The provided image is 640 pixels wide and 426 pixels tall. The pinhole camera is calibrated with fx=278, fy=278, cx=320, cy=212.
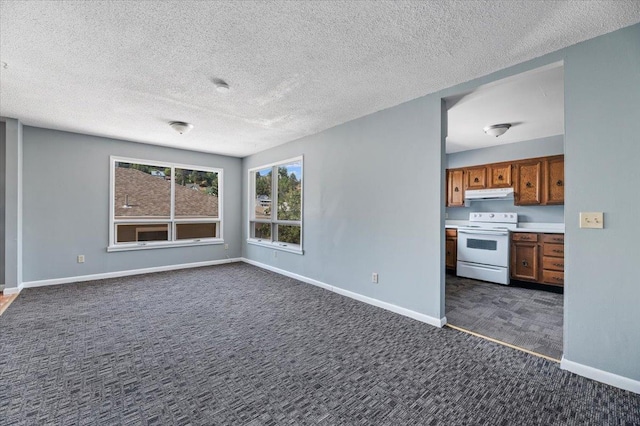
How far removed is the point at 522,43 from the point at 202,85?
9.36 ft

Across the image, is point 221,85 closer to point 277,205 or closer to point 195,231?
point 277,205

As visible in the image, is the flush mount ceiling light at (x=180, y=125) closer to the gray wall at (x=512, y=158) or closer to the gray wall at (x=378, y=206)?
the gray wall at (x=378, y=206)

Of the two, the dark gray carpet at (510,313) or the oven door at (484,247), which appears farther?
the oven door at (484,247)

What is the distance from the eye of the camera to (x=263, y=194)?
6055 millimetres

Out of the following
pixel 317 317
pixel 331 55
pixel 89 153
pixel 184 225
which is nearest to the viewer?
pixel 331 55

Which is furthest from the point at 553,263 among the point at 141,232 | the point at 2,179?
the point at 2,179

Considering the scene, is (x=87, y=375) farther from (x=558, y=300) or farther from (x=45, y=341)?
(x=558, y=300)

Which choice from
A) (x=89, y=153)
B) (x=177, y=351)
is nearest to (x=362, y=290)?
(x=177, y=351)

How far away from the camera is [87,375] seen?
79.8 inches

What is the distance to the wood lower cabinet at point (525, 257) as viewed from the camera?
4.39 metres

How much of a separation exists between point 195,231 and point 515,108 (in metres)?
5.97

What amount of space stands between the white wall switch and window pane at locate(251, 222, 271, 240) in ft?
15.8

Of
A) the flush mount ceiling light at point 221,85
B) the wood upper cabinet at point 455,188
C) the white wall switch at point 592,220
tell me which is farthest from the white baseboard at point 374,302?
the wood upper cabinet at point 455,188

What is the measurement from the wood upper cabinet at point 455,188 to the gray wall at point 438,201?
2984mm
